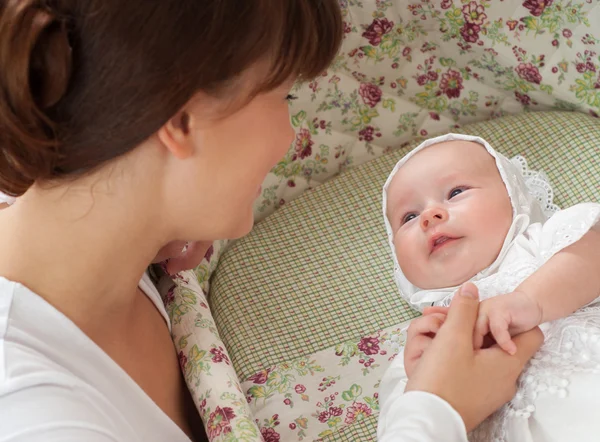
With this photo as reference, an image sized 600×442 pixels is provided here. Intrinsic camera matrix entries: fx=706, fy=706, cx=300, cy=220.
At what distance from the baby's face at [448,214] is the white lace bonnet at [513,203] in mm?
13

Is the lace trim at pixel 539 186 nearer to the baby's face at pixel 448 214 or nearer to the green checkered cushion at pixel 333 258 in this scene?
the green checkered cushion at pixel 333 258

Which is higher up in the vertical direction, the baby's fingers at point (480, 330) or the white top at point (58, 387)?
the white top at point (58, 387)

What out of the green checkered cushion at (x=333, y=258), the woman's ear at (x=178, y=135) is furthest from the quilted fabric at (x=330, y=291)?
the woman's ear at (x=178, y=135)

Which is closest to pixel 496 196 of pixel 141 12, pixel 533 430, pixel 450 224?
pixel 450 224

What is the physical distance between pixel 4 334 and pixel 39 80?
0.93 feet

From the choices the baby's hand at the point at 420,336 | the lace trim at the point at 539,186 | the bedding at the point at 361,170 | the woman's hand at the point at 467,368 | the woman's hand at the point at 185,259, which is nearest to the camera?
the woman's hand at the point at 467,368

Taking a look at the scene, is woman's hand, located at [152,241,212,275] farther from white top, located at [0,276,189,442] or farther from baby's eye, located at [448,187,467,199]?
baby's eye, located at [448,187,467,199]

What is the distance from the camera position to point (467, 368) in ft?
2.98

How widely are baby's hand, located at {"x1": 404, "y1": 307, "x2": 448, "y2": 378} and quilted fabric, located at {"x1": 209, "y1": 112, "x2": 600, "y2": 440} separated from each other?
0.23m

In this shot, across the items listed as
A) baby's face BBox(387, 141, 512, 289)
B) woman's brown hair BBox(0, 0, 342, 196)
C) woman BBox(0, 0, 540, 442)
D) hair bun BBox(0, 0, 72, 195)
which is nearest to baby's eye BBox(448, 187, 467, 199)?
baby's face BBox(387, 141, 512, 289)

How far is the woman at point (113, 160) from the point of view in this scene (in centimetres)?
68

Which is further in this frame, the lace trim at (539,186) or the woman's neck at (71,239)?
the lace trim at (539,186)

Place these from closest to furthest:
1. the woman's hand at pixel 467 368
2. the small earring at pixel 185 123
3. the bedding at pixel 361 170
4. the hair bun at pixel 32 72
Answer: the hair bun at pixel 32 72, the small earring at pixel 185 123, the woman's hand at pixel 467 368, the bedding at pixel 361 170

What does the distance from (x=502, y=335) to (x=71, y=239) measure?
57 centimetres
